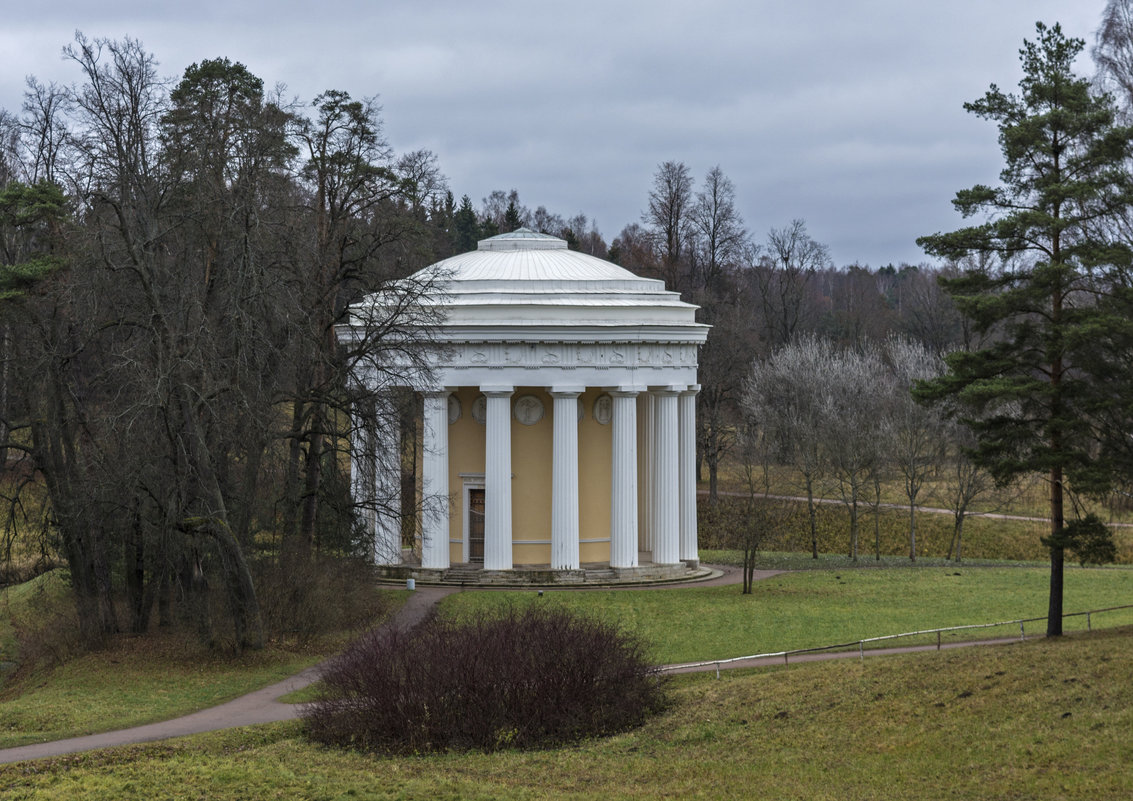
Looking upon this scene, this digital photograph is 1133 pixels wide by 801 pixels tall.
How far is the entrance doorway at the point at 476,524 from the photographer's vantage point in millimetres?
37156

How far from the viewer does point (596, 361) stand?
3550cm

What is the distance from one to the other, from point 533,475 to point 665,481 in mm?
4029

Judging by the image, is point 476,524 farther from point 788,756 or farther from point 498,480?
point 788,756

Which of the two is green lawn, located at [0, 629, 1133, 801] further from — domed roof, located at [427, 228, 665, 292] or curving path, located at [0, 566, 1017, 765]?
domed roof, located at [427, 228, 665, 292]

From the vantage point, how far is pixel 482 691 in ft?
59.9

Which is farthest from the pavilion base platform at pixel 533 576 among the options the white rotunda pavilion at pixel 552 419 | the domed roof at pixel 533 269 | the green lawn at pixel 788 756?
the green lawn at pixel 788 756

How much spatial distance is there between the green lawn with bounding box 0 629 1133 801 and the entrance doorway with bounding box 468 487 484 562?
1776 cm

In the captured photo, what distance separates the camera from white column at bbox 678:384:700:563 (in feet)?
127

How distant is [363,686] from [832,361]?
47.1 metres

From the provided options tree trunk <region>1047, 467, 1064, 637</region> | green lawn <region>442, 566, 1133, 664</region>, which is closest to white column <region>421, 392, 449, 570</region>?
green lawn <region>442, 566, 1133, 664</region>

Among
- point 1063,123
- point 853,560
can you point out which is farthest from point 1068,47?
point 853,560

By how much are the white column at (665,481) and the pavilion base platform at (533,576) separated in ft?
2.11

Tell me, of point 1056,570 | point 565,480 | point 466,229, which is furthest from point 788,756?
point 466,229

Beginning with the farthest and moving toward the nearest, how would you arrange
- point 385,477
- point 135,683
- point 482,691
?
1. point 385,477
2. point 135,683
3. point 482,691
